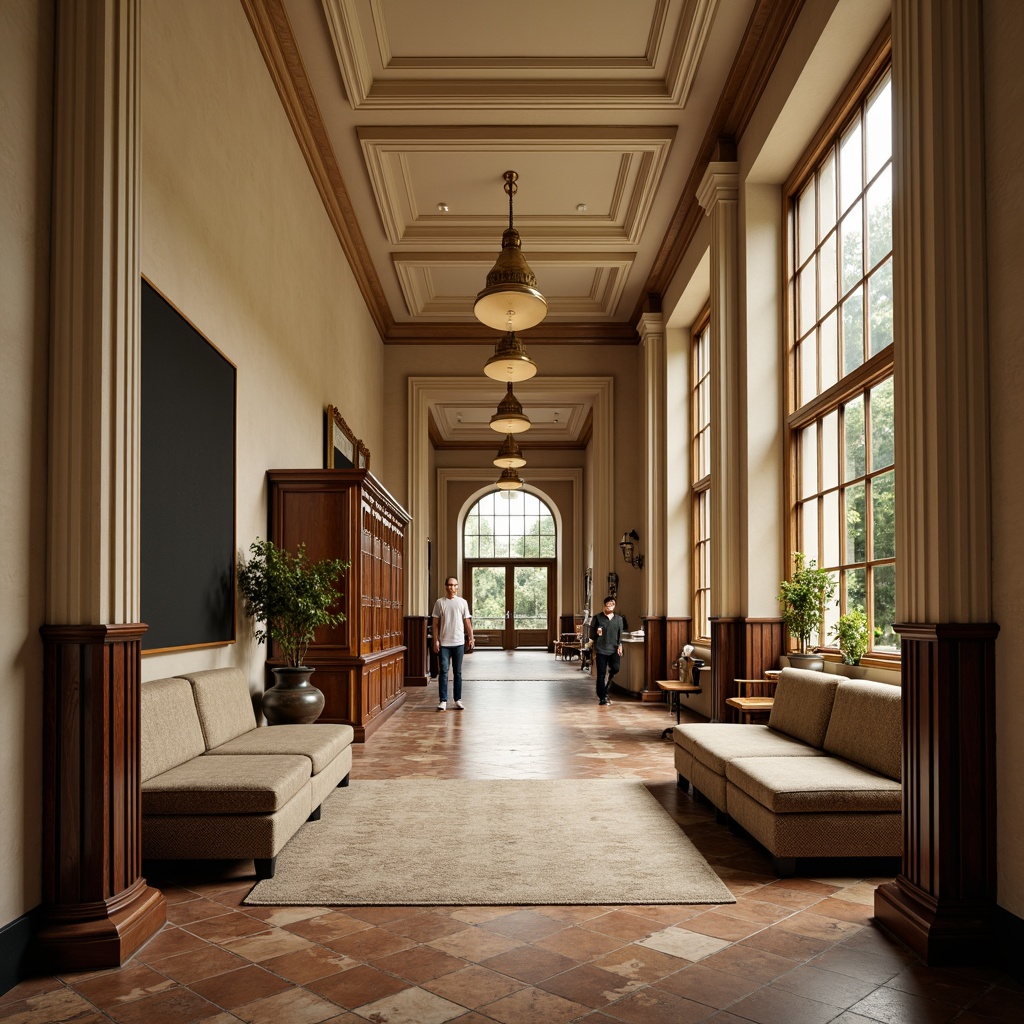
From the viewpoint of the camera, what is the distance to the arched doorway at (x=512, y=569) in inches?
968

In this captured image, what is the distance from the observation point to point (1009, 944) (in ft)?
11.0

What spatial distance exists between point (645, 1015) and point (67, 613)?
2.47 m

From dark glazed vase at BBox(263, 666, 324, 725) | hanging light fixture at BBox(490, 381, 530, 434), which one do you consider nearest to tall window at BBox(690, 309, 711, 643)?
hanging light fixture at BBox(490, 381, 530, 434)

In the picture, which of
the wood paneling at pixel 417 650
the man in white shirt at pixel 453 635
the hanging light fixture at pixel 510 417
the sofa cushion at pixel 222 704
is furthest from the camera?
the wood paneling at pixel 417 650

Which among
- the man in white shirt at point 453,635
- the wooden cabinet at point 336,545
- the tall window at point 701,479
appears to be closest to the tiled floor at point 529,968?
the wooden cabinet at point 336,545

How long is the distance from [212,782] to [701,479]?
8659 millimetres

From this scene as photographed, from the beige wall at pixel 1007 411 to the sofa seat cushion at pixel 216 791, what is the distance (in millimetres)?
3087

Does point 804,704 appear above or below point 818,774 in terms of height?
above

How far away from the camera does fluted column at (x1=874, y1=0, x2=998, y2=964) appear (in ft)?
11.5

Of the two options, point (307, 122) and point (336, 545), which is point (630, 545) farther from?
point (307, 122)

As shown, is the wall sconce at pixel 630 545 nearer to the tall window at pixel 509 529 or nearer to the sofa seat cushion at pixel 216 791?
the sofa seat cushion at pixel 216 791

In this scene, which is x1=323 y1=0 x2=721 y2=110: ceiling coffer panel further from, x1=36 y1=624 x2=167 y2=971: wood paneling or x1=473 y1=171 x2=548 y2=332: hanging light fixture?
x1=36 y1=624 x2=167 y2=971: wood paneling

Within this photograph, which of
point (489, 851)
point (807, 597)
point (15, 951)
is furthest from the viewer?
point (807, 597)

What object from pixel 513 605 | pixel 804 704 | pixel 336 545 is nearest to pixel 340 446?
pixel 336 545
